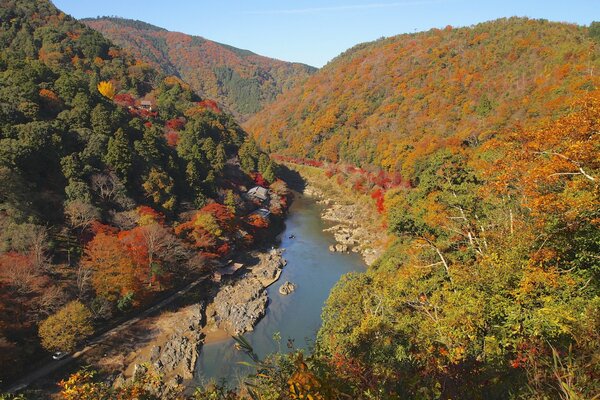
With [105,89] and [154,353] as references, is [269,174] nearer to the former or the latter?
[105,89]

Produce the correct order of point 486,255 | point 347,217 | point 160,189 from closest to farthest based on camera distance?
point 486,255
point 160,189
point 347,217

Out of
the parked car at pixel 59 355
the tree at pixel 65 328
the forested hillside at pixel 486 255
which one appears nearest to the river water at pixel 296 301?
the forested hillside at pixel 486 255

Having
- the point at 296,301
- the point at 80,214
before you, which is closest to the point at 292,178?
the point at 296,301

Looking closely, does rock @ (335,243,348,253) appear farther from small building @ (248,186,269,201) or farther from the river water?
small building @ (248,186,269,201)

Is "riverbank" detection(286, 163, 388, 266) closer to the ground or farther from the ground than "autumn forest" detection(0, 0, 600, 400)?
closer to the ground

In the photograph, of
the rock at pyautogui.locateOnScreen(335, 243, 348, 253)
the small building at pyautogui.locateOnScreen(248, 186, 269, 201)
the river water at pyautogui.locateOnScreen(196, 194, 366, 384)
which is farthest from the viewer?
the small building at pyautogui.locateOnScreen(248, 186, 269, 201)

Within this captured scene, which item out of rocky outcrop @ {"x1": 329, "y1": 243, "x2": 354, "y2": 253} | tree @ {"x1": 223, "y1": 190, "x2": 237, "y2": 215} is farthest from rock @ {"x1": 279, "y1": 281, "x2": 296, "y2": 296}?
tree @ {"x1": 223, "y1": 190, "x2": 237, "y2": 215}
